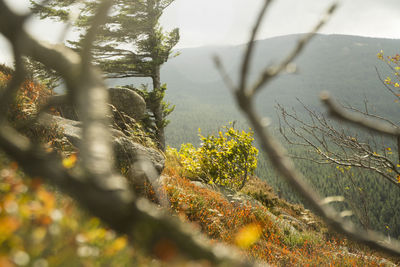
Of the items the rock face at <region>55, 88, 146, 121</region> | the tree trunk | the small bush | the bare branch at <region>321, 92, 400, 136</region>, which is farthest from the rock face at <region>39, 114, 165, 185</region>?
the tree trunk

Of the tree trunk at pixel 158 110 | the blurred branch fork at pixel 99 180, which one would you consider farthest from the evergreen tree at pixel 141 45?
the blurred branch fork at pixel 99 180

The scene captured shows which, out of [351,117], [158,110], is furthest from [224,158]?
[351,117]

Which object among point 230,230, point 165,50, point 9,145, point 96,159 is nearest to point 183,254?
point 96,159

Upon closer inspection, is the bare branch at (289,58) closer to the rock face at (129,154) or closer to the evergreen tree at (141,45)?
the rock face at (129,154)

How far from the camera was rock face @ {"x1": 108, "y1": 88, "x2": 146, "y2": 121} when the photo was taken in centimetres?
986

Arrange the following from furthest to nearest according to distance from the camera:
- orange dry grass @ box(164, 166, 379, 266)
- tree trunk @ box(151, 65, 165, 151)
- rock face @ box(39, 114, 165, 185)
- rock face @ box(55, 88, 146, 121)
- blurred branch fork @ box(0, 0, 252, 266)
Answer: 1. tree trunk @ box(151, 65, 165, 151)
2. rock face @ box(55, 88, 146, 121)
3. rock face @ box(39, 114, 165, 185)
4. orange dry grass @ box(164, 166, 379, 266)
5. blurred branch fork @ box(0, 0, 252, 266)

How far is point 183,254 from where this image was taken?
449 mm

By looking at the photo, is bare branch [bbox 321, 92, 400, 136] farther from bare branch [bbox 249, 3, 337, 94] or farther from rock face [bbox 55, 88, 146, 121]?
rock face [bbox 55, 88, 146, 121]

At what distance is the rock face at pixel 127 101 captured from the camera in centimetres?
986

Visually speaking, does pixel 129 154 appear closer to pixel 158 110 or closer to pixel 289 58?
pixel 289 58

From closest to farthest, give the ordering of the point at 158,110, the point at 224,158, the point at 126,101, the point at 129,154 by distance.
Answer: the point at 129,154 → the point at 224,158 → the point at 126,101 → the point at 158,110

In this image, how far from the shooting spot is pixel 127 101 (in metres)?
10.0

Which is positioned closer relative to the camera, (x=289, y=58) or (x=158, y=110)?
(x=289, y=58)

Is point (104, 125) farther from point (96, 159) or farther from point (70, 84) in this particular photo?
point (70, 84)
